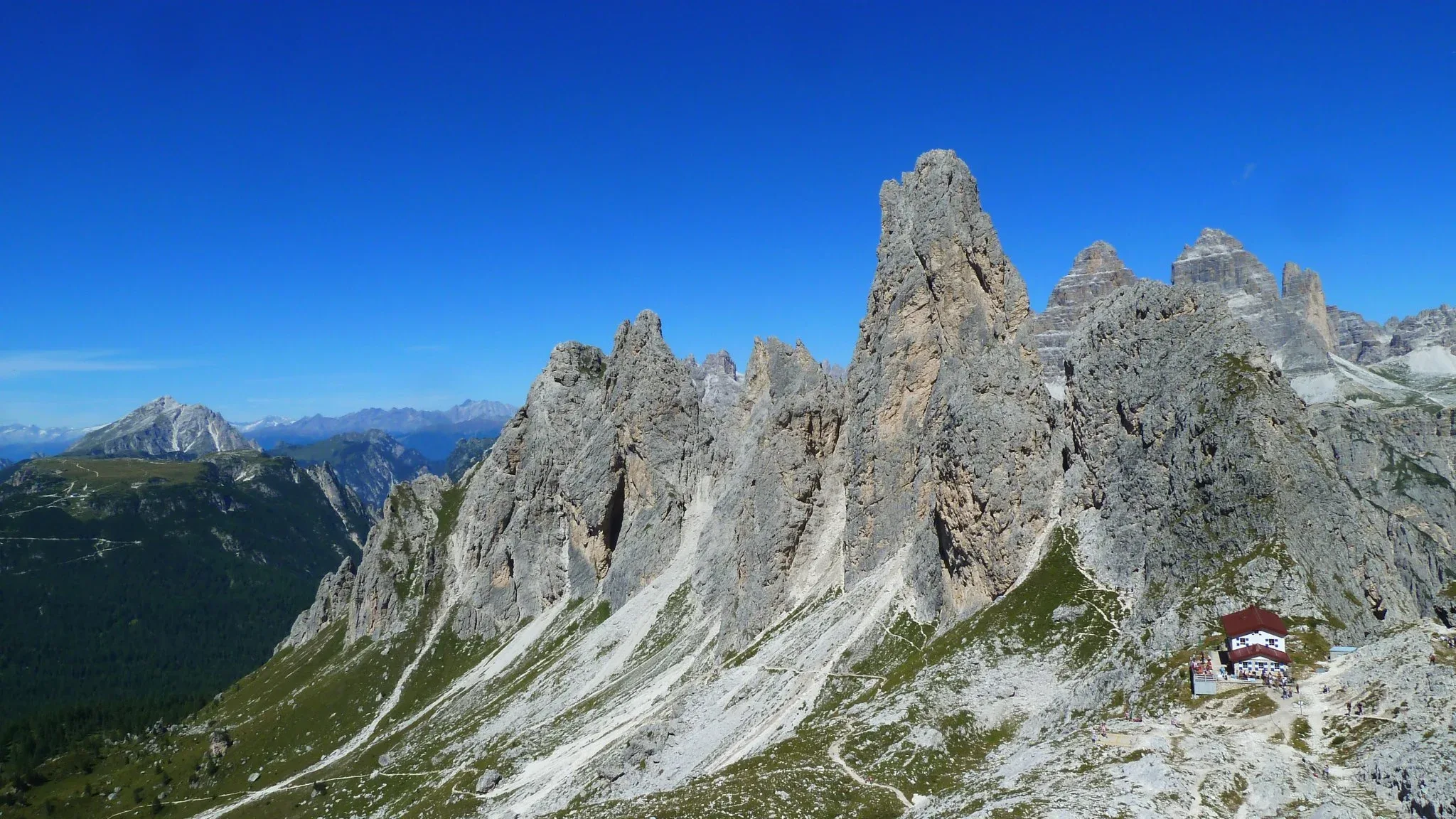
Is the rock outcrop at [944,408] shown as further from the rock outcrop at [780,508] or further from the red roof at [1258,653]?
the red roof at [1258,653]

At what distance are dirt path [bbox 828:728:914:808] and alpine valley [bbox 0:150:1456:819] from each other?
0.42m

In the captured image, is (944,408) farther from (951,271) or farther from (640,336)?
(640,336)

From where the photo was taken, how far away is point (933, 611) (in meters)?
92.1

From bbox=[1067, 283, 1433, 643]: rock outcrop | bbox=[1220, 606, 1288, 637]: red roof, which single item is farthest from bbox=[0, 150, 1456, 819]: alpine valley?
bbox=[1220, 606, 1288, 637]: red roof

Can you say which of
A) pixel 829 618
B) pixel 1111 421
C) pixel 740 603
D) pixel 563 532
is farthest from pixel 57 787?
pixel 1111 421

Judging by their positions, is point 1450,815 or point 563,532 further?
point 563,532

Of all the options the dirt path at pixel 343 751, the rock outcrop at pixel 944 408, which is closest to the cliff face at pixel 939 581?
the rock outcrop at pixel 944 408

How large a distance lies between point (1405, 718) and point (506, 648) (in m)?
151

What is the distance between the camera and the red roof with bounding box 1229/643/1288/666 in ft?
178

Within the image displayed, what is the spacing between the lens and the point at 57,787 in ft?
587

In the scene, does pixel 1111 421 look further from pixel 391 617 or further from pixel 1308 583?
pixel 391 617

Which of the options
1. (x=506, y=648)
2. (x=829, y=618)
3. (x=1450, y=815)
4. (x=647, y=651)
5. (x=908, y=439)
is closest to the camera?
(x=1450, y=815)

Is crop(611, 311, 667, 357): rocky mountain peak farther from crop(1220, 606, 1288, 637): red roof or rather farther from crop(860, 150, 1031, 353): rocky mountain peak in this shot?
crop(1220, 606, 1288, 637): red roof

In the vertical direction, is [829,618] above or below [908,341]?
below
